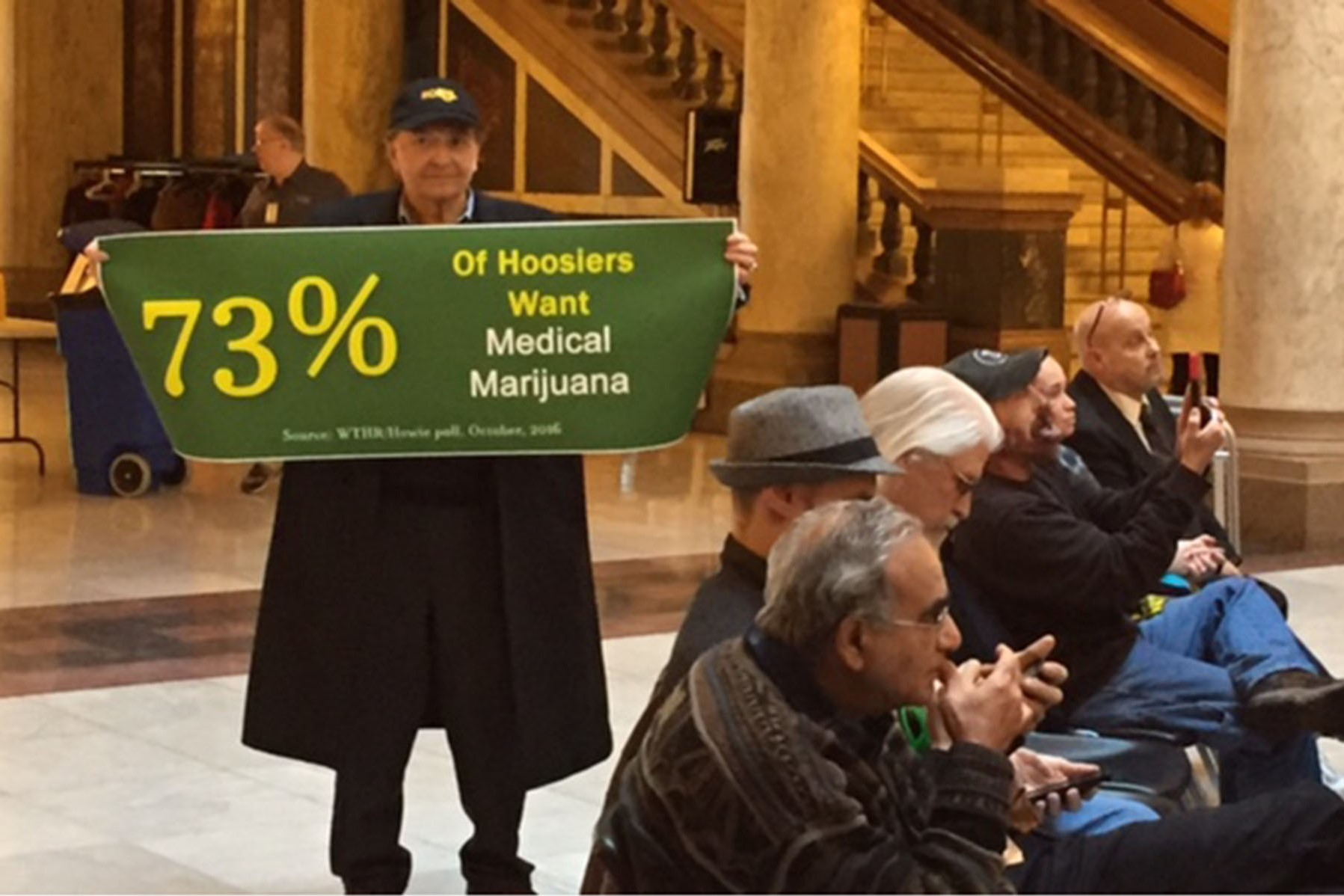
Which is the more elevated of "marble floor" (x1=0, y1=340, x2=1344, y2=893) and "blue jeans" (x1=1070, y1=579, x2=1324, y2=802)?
"blue jeans" (x1=1070, y1=579, x2=1324, y2=802)

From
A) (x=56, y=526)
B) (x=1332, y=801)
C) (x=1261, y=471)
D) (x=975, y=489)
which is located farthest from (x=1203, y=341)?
(x=1332, y=801)

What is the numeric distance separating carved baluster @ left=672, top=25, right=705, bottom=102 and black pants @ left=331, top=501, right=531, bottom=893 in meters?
13.9

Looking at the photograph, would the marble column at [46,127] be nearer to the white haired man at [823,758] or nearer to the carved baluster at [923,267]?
the carved baluster at [923,267]

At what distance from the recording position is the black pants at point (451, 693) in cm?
536

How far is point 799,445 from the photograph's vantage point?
414 centimetres

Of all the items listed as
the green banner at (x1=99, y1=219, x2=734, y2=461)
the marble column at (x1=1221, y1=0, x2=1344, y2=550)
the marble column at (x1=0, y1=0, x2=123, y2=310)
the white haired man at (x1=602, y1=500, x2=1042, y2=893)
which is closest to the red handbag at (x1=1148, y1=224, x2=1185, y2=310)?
the marble column at (x1=1221, y1=0, x2=1344, y2=550)

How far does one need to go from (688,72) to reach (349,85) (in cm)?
225

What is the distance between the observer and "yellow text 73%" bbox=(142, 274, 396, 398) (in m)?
5.32

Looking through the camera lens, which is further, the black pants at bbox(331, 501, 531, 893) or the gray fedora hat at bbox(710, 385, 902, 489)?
the black pants at bbox(331, 501, 531, 893)

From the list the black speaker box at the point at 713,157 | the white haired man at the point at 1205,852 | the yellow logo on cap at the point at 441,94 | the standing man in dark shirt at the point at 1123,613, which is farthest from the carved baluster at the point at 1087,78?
the white haired man at the point at 1205,852

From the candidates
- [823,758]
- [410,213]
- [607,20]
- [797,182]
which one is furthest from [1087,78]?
[823,758]

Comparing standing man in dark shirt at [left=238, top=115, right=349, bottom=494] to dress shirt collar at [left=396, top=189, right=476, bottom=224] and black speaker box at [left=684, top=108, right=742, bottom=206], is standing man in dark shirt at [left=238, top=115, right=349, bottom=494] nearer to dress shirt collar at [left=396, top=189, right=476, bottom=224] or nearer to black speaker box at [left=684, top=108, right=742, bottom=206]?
black speaker box at [left=684, top=108, right=742, bottom=206]

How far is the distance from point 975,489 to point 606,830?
2.06 m

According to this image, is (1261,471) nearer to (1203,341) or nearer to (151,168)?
(1203,341)
